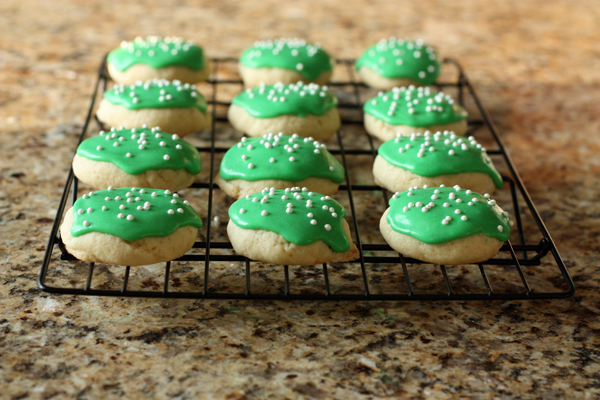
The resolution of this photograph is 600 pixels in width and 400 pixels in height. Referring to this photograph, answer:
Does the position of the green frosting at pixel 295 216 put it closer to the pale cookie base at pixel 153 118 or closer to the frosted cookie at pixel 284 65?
the pale cookie base at pixel 153 118

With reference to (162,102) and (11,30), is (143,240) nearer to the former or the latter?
(162,102)

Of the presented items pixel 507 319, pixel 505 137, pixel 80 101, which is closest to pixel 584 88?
pixel 505 137

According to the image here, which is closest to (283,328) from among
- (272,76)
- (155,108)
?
(155,108)

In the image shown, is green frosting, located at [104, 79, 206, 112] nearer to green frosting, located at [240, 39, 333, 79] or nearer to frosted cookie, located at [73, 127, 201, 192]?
frosted cookie, located at [73, 127, 201, 192]

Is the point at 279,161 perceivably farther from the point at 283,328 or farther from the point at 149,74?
the point at 149,74

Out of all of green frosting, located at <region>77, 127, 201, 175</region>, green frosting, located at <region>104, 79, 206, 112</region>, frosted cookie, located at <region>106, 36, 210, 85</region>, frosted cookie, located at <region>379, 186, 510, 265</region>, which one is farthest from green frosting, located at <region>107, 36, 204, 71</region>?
frosted cookie, located at <region>379, 186, 510, 265</region>

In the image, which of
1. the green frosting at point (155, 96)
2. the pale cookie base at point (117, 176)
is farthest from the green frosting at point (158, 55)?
the pale cookie base at point (117, 176)
